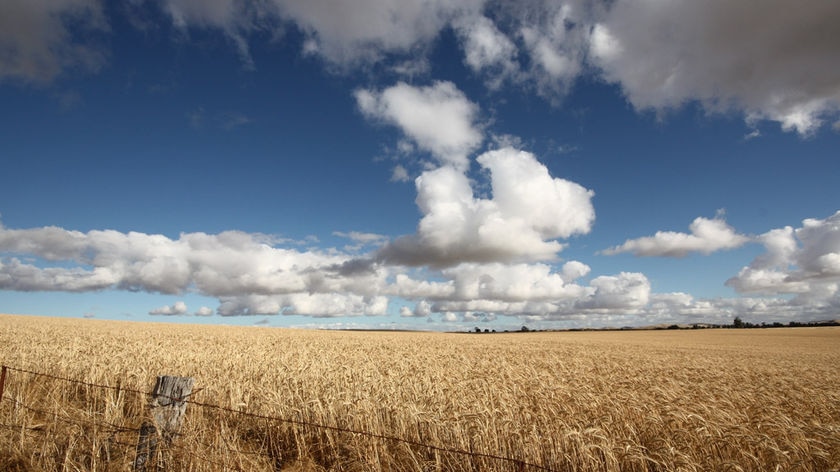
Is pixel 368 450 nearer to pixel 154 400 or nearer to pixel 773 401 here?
pixel 154 400

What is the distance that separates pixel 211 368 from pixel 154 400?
752 centimetres

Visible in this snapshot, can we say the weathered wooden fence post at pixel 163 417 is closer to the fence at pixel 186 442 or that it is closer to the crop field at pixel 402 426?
the fence at pixel 186 442

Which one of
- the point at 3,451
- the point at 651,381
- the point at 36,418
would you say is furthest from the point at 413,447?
the point at 651,381

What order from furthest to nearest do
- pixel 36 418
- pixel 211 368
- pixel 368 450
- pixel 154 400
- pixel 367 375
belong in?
1. pixel 211 368
2. pixel 367 375
3. pixel 36 418
4. pixel 368 450
5. pixel 154 400

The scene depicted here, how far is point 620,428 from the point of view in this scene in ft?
21.3

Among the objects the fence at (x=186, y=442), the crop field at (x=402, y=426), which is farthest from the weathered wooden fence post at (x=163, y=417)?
the crop field at (x=402, y=426)

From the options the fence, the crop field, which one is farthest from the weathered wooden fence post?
the crop field

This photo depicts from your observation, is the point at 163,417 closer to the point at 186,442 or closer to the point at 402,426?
the point at 186,442

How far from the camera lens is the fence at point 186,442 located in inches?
193

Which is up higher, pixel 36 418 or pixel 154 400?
pixel 154 400

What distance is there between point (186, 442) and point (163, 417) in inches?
25.4

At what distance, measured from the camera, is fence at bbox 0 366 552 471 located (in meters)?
4.91

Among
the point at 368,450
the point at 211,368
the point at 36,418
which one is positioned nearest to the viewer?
the point at 368,450

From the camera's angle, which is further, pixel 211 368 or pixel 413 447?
pixel 211 368
